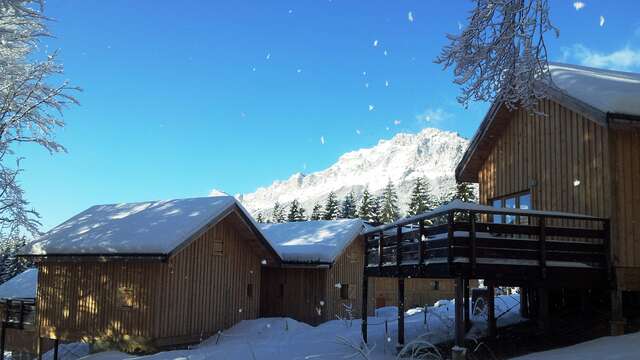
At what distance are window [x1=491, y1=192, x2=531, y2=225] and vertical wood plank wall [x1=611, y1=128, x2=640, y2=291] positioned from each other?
3147 mm

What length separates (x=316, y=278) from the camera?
2855 cm

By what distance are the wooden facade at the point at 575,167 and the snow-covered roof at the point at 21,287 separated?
24368mm

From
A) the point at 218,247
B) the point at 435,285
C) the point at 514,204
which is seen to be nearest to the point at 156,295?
the point at 218,247

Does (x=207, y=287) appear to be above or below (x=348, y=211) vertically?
below

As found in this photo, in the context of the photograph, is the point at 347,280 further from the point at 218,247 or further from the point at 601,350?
the point at 601,350

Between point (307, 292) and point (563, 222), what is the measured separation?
1628 centimetres

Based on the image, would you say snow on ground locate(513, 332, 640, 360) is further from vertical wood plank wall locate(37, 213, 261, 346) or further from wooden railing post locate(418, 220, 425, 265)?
vertical wood plank wall locate(37, 213, 261, 346)

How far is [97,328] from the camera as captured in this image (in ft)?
69.2

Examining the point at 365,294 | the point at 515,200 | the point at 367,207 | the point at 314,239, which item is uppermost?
the point at 367,207

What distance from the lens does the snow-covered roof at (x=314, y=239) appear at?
27609 millimetres

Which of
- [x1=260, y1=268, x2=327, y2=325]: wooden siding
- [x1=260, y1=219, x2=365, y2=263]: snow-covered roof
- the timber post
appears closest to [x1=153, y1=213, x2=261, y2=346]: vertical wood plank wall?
[x1=260, y1=219, x2=365, y2=263]: snow-covered roof

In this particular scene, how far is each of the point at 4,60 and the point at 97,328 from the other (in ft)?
31.8

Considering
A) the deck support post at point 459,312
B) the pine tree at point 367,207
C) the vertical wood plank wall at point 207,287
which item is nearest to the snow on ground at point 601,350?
the deck support post at point 459,312

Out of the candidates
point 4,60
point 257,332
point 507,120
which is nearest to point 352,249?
point 257,332
